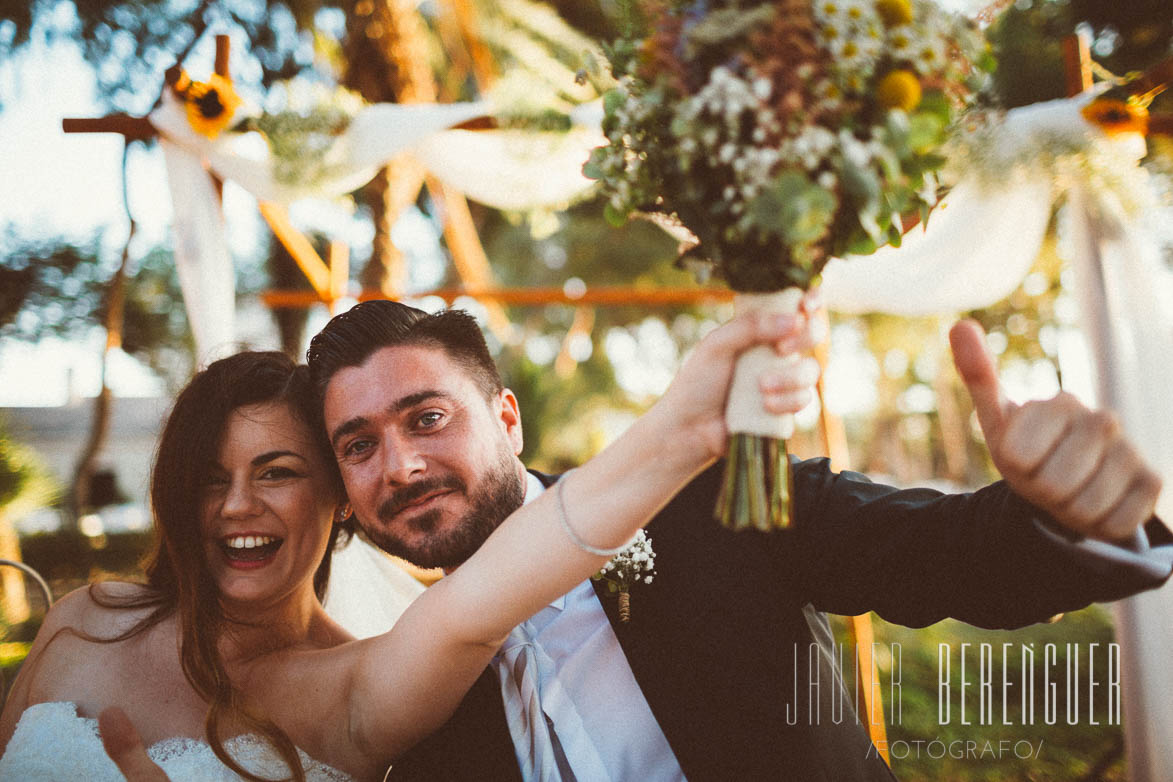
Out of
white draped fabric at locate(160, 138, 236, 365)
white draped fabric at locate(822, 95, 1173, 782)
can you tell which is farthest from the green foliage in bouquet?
white draped fabric at locate(160, 138, 236, 365)

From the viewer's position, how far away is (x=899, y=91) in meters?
1.16

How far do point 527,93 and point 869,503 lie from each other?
9.41 ft

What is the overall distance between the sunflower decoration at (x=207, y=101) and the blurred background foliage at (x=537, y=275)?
0.84 m

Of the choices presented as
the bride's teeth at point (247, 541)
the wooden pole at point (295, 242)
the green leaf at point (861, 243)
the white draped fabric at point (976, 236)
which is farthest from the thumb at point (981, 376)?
the wooden pole at point (295, 242)

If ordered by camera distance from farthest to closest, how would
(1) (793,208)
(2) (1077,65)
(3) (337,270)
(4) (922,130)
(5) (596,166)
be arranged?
1. (3) (337,270)
2. (2) (1077,65)
3. (5) (596,166)
4. (4) (922,130)
5. (1) (793,208)

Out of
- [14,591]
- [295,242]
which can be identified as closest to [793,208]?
[295,242]

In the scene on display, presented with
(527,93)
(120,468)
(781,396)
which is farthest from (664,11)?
(120,468)

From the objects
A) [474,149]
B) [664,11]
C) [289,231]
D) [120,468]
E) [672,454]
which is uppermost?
[474,149]

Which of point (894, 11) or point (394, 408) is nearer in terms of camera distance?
point (894, 11)

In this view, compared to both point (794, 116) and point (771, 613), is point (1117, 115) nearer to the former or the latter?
point (771, 613)

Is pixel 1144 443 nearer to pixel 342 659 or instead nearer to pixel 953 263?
pixel 953 263

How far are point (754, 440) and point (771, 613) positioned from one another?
1.02 m

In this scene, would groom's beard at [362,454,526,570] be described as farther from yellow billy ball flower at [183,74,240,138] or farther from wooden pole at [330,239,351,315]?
wooden pole at [330,239,351,315]

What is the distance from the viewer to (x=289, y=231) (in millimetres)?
4234
